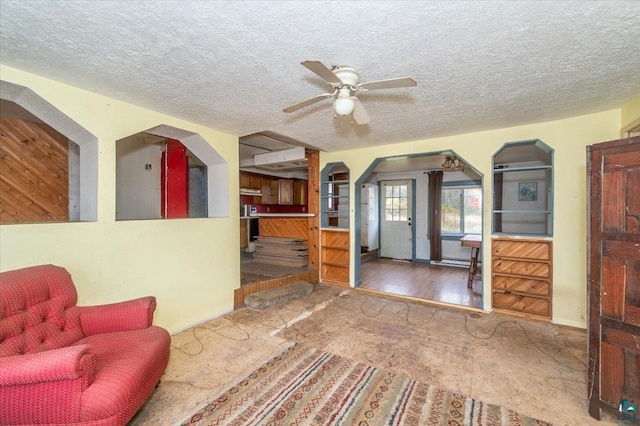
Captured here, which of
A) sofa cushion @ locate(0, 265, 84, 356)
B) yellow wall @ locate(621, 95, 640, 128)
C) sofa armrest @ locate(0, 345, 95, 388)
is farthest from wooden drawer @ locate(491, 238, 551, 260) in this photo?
sofa cushion @ locate(0, 265, 84, 356)

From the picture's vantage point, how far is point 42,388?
1339 mm

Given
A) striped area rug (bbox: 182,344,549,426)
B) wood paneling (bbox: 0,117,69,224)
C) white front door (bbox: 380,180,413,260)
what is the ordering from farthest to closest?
white front door (bbox: 380,180,413,260), wood paneling (bbox: 0,117,69,224), striped area rug (bbox: 182,344,549,426)

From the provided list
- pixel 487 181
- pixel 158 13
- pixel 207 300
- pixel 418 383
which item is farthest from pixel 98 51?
pixel 487 181

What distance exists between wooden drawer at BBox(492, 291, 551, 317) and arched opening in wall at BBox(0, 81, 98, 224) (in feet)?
15.4

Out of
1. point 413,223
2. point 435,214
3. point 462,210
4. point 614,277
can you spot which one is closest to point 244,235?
point 413,223

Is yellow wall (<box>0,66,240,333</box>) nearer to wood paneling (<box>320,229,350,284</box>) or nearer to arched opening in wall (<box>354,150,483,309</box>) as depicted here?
wood paneling (<box>320,229,350,284</box>)

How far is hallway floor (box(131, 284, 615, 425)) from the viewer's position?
197cm

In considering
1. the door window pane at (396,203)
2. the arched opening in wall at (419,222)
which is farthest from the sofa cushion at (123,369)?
the door window pane at (396,203)

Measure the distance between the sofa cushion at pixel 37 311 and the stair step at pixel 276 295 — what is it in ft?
6.60

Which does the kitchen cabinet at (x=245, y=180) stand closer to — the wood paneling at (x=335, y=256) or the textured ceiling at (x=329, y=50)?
the wood paneling at (x=335, y=256)

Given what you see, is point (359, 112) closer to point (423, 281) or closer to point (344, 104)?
point (344, 104)

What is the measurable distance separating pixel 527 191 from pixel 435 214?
194 centimetres

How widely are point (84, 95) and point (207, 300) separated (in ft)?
8.09

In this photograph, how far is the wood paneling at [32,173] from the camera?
2.83 meters
